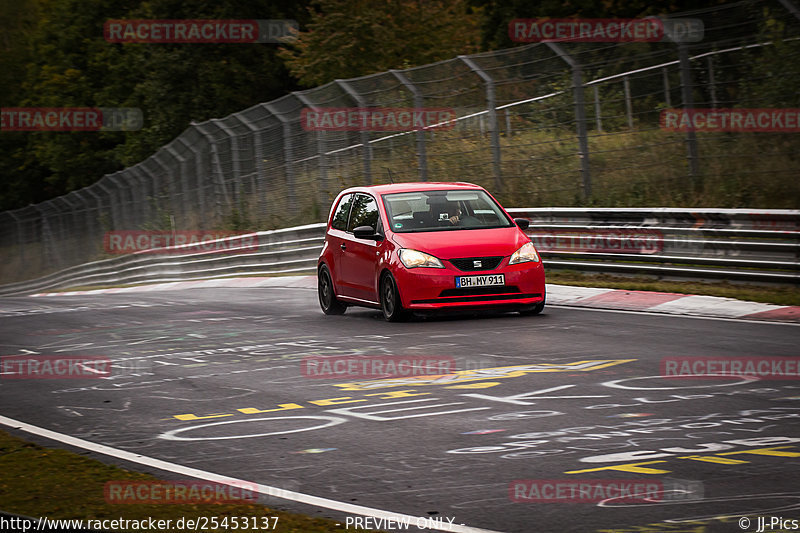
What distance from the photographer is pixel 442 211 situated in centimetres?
1423

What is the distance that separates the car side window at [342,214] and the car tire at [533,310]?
286 centimetres

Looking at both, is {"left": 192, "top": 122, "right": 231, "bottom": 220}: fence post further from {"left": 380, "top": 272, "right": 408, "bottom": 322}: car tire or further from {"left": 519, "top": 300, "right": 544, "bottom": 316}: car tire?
{"left": 519, "top": 300, "right": 544, "bottom": 316}: car tire

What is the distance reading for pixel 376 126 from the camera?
23.4 metres

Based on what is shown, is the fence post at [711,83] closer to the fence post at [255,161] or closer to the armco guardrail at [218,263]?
the armco guardrail at [218,263]

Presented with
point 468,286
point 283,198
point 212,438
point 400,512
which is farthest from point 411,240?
point 283,198

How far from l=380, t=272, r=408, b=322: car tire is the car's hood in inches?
18.9

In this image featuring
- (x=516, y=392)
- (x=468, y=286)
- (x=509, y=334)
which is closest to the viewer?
(x=516, y=392)

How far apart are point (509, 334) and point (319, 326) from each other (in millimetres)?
2922

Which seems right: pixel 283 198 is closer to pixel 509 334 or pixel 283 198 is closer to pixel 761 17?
pixel 761 17

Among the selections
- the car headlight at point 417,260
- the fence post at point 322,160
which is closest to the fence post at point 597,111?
the car headlight at point 417,260

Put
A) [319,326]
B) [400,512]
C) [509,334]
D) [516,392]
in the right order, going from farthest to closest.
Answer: [319,326] < [509,334] < [516,392] < [400,512]

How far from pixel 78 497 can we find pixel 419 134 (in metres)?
17.0

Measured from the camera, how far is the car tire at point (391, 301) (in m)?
13.4

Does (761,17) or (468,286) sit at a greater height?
(761,17)
